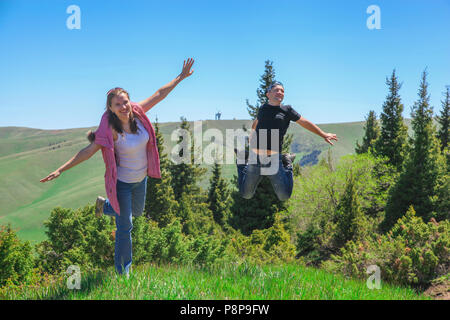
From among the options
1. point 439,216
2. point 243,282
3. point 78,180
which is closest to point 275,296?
point 243,282

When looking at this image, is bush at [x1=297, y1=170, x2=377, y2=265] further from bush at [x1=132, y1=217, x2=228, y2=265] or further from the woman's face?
the woman's face

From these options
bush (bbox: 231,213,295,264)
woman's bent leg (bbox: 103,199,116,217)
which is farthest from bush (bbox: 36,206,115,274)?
woman's bent leg (bbox: 103,199,116,217)

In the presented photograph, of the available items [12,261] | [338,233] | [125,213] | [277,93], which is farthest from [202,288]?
[338,233]

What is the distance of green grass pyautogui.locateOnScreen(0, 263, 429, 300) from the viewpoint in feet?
13.8

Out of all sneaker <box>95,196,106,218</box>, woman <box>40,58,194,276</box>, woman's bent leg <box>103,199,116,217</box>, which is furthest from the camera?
sneaker <box>95,196,106,218</box>

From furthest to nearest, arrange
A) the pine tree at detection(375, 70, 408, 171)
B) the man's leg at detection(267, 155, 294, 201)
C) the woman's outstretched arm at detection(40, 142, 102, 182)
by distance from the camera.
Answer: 1. the pine tree at detection(375, 70, 408, 171)
2. the man's leg at detection(267, 155, 294, 201)
3. the woman's outstretched arm at detection(40, 142, 102, 182)

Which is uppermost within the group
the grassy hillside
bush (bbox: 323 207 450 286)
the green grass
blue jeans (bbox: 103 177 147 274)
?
blue jeans (bbox: 103 177 147 274)

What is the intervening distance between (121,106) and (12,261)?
17198mm

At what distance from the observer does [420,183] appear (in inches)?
957

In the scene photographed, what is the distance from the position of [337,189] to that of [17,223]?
3762 inches

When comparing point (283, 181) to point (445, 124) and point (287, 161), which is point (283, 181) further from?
point (445, 124)

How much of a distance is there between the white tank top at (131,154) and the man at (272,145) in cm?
184

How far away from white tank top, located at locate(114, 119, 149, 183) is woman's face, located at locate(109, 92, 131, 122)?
0.24 meters

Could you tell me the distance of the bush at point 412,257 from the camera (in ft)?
32.9
